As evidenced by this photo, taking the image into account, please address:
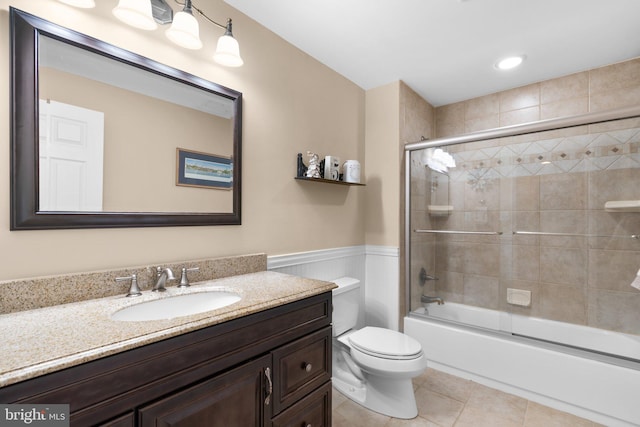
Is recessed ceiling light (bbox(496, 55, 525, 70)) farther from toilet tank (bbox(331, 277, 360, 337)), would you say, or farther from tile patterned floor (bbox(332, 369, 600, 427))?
tile patterned floor (bbox(332, 369, 600, 427))

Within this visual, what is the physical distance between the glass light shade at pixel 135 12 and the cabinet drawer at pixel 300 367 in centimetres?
137

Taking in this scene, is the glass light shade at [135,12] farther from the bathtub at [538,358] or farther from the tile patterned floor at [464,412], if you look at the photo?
the bathtub at [538,358]

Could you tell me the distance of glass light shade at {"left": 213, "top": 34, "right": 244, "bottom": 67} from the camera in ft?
4.59

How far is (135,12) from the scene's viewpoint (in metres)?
1.11

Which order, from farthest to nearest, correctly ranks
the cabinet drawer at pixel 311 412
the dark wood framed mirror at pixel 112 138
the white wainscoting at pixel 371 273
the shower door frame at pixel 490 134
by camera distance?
1. the white wainscoting at pixel 371 273
2. the shower door frame at pixel 490 134
3. the cabinet drawer at pixel 311 412
4. the dark wood framed mirror at pixel 112 138

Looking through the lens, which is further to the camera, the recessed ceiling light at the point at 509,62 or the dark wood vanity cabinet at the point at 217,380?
the recessed ceiling light at the point at 509,62

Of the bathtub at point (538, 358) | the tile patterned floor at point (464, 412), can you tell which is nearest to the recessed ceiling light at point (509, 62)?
the bathtub at point (538, 358)

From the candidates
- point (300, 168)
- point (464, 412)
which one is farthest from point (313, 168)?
point (464, 412)

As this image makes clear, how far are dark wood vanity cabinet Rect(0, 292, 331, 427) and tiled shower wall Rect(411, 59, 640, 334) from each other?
1561 millimetres

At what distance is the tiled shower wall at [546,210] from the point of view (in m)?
2.09

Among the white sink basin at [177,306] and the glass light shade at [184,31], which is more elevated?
the glass light shade at [184,31]

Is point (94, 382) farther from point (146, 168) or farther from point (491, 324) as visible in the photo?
point (491, 324)

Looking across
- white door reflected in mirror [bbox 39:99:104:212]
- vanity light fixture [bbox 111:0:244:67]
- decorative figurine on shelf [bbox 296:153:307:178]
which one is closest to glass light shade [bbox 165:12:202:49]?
vanity light fixture [bbox 111:0:244:67]

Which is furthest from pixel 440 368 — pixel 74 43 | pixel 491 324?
pixel 74 43
